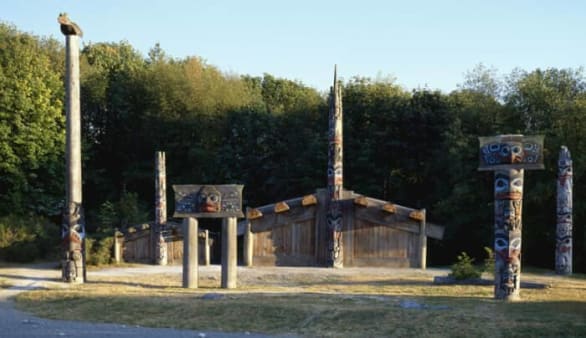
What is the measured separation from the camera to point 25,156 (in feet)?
101

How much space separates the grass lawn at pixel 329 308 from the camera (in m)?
11.4

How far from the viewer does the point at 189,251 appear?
17.4 m

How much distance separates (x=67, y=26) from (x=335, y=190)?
11.0 meters

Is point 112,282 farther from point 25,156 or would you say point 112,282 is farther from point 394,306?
point 25,156

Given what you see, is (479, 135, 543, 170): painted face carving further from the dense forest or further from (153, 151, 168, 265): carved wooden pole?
(153, 151, 168, 265): carved wooden pole

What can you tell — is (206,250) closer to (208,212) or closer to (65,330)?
(208,212)

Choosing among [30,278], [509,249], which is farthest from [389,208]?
[30,278]

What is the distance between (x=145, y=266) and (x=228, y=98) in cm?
1519

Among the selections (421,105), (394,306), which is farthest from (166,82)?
(394,306)

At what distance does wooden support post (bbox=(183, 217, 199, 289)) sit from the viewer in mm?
17297

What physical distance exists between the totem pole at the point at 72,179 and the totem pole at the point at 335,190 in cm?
927

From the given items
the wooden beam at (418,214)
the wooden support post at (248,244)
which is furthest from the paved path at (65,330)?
the wooden beam at (418,214)

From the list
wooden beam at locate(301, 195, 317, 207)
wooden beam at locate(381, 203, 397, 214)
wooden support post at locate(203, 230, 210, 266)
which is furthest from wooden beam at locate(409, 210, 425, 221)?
wooden support post at locate(203, 230, 210, 266)

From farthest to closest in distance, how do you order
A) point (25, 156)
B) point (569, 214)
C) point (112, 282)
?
point (25, 156), point (569, 214), point (112, 282)
